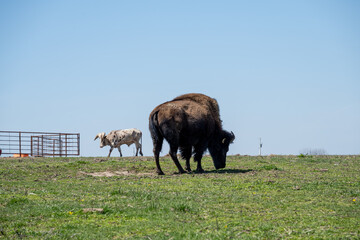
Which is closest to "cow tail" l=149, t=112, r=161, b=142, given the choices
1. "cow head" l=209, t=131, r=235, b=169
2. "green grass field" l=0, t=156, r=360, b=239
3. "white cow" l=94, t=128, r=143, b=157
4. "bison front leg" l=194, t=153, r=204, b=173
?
"bison front leg" l=194, t=153, r=204, b=173

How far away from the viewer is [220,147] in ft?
56.0

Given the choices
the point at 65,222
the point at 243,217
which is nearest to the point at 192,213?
the point at 243,217

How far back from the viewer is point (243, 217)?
783 cm

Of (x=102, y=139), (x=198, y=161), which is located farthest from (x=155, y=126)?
(x=102, y=139)

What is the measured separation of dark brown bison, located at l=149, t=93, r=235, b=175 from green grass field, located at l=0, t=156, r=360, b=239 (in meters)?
1.89

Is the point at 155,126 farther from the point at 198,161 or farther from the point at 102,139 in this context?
the point at 102,139

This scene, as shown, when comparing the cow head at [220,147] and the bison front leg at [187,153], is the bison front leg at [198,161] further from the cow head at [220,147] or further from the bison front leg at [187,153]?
the cow head at [220,147]

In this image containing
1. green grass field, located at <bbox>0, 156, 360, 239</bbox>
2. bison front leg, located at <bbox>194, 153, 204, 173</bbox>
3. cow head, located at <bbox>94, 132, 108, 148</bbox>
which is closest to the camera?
green grass field, located at <bbox>0, 156, 360, 239</bbox>

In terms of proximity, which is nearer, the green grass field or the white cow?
the green grass field

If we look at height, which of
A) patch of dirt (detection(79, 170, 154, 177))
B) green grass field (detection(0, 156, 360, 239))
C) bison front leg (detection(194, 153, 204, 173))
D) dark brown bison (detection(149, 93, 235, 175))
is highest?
dark brown bison (detection(149, 93, 235, 175))

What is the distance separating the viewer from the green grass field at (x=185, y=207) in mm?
6836

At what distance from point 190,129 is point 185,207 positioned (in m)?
7.70

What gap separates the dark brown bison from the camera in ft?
50.6

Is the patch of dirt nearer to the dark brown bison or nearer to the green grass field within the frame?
the dark brown bison
